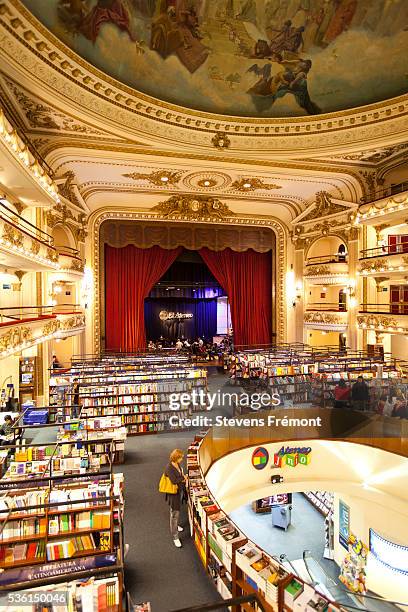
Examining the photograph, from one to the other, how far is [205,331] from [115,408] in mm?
11606

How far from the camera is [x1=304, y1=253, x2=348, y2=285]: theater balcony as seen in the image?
12492 millimetres

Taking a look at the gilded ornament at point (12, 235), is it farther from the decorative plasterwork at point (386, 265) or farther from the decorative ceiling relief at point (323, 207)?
the decorative ceiling relief at point (323, 207)

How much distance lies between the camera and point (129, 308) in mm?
13977

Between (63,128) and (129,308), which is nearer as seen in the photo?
(63,128)

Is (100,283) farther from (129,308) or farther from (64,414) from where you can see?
(64,414)

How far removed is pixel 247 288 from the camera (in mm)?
15352

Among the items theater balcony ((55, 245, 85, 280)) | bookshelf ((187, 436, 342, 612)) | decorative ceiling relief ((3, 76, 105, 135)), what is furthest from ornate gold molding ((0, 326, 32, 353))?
decorative ceiling relief ((3, 76, 105, 135))

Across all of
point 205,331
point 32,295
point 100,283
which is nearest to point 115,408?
point 32,295

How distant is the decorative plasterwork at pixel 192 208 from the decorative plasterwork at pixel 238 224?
10.1 inches

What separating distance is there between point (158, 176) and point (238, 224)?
4056mm

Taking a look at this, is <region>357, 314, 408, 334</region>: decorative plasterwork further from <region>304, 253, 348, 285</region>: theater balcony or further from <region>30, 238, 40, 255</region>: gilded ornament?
<region>30, 238, 40, 255</region>: gilded ornament

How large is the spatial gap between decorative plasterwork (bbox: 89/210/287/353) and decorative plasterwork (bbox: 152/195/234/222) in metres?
0.26

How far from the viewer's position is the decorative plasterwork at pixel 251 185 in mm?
11836

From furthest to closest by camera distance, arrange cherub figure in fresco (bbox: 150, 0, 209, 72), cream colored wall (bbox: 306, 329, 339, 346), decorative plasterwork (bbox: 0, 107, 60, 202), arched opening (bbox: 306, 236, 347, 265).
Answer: cream colored wall (bbox: 306, 329, 339, 346) < arched opening (bbox: 306, 236, 347, 265) < cherub figure in fresco (bbox: 150, 0, 209, 72) < decorative plasterwork (bbox: 0, 107, 60, 202)
